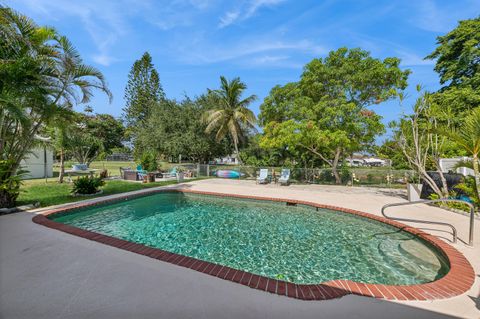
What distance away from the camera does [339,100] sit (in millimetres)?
12164

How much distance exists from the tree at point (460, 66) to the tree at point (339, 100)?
5997 millimetres

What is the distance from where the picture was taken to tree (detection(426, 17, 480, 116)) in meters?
15.2

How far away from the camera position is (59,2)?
6582mm

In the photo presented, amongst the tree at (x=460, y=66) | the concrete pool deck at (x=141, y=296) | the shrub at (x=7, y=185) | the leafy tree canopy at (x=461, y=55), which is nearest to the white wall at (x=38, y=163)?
the shrub at (x=7, y=185)

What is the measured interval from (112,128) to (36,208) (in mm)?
36017

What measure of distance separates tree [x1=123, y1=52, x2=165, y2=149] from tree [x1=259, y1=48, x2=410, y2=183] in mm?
28127

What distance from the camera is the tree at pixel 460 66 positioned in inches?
600

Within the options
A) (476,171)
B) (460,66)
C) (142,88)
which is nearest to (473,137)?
(476,171)

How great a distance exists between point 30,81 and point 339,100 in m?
13.0

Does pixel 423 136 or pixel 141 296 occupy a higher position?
pixel 423 136

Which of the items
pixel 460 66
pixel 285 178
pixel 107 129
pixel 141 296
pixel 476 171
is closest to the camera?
pixel 141 296

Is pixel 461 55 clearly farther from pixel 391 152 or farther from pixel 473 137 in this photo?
pixel 473 137

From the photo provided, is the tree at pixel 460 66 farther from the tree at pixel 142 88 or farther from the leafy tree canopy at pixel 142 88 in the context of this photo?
the leafy tree canopy at pixel 142 88

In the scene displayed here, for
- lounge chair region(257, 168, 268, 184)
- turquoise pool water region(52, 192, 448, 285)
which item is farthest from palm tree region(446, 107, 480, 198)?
lounge chair region(257, 168, 268, 184)
